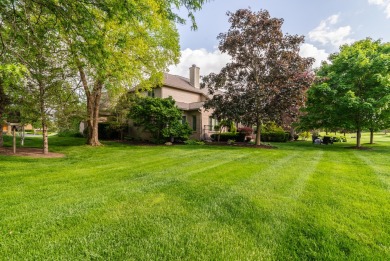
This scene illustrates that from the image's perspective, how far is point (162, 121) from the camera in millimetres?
16312

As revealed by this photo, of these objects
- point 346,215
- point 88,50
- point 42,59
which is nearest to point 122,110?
point 42,59

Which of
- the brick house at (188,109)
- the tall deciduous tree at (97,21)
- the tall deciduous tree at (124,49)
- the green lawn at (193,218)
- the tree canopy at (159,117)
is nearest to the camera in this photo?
the green lawn at (193,218)

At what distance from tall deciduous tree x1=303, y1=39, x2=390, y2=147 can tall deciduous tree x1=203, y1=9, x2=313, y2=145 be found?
161 centimetres

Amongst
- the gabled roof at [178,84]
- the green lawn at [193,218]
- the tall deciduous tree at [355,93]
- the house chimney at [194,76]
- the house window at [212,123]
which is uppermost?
the house chimney at [194,76]

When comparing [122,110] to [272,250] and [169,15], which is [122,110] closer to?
[169,15]

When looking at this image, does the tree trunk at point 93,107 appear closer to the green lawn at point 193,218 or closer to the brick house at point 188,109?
the brick house at point 188,109

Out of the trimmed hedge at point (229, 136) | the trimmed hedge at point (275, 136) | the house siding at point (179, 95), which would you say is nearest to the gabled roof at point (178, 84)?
the house siding at point (179, 95)

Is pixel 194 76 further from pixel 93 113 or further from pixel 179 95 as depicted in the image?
pixel 93 113

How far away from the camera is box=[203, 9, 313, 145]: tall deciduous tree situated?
44.9 ft

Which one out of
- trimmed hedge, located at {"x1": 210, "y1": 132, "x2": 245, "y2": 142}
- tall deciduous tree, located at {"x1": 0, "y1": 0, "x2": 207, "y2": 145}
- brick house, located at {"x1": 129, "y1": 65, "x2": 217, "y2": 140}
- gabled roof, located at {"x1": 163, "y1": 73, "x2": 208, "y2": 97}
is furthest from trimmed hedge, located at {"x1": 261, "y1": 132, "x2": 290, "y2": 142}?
tall deciduous tree, located at {"x1": 0, "y1": 0, "x2": 207, "y2": 145}

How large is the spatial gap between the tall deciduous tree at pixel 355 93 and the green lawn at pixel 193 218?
908 cm

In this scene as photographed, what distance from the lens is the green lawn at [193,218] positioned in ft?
7.88

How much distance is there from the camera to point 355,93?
45.4ft

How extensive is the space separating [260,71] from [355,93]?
6.44m
